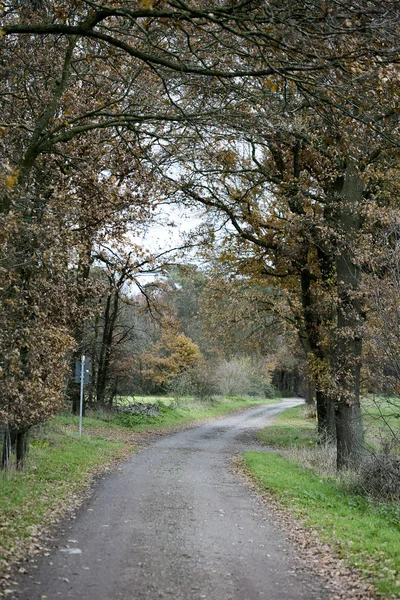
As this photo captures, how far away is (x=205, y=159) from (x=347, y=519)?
7290 mm

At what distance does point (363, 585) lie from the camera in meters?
5.93

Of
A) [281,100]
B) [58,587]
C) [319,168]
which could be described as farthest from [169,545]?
[319,168]

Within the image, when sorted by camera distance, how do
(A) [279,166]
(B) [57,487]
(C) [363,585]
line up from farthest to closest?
(A) [279,166], (B) [57,487], (C) [363,585]

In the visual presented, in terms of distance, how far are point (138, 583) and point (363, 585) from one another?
2.28m

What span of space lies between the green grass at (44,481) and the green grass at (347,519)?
3.85m

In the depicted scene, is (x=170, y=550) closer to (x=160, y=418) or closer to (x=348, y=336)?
(x=348, y=336)

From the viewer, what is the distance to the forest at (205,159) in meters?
6.74

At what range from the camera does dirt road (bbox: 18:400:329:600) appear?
221 inches

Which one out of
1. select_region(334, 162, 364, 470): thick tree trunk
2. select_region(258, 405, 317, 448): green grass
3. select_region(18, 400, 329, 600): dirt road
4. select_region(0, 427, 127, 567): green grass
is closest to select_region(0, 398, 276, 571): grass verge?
select_region(0, 427, 127, 567): green grass

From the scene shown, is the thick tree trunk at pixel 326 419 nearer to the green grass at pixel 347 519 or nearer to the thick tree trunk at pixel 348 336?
the thick tree trunk at pixel 348 336

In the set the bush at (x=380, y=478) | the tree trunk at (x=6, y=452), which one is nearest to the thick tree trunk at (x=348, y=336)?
the bush at (x=380, y=478)

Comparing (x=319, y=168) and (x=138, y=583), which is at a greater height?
(x=319, y=168)

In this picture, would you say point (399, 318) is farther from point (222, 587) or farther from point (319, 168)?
point (319, 168)

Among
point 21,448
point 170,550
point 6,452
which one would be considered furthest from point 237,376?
point 170,550
